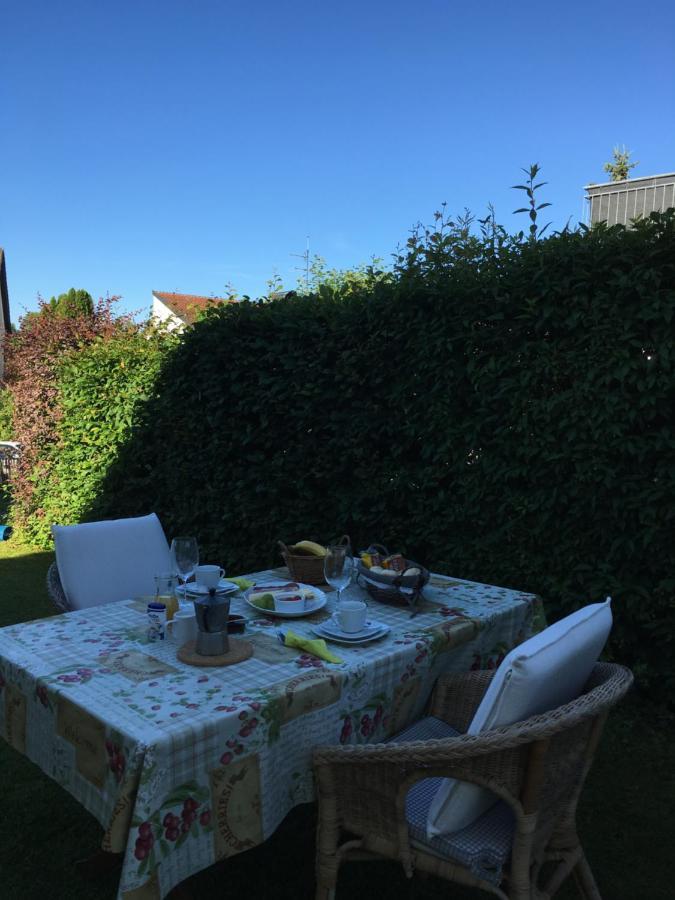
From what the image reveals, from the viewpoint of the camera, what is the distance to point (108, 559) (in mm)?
2689

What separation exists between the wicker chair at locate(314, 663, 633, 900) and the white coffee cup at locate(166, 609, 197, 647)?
50 cm

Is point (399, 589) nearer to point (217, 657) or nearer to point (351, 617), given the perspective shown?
point (351, 617)

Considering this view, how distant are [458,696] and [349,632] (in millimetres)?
435

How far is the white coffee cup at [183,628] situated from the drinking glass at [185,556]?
0.37 metres

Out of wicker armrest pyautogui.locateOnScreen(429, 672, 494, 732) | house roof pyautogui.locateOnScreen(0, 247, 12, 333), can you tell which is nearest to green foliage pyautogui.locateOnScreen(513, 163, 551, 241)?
wicker armrest pyautogui.locateOnScreen(429, 672, 494, 732)

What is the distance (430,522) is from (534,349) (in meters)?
1.14

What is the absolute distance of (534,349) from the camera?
3229 mm

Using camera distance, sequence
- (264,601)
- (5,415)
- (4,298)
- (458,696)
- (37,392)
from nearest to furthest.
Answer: (458,696) → (264,601) → (37,392) → (5,415) → (4,298)

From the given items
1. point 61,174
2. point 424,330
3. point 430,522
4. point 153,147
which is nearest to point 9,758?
point 430,522

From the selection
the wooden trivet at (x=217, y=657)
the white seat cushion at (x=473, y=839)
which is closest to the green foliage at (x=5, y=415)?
the wooden trivet at (x=217, y=657)

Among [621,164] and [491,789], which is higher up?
[621,164]

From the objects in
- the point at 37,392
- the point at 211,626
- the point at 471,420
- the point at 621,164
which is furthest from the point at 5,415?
the point at 621,164

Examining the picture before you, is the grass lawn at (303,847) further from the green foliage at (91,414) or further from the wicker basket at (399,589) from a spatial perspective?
the green foliage at (91,414)

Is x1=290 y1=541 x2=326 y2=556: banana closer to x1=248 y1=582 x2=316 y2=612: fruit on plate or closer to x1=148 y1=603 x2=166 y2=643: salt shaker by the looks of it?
x1=248 y1=582 x2=316 y2=612: fruit on plate
